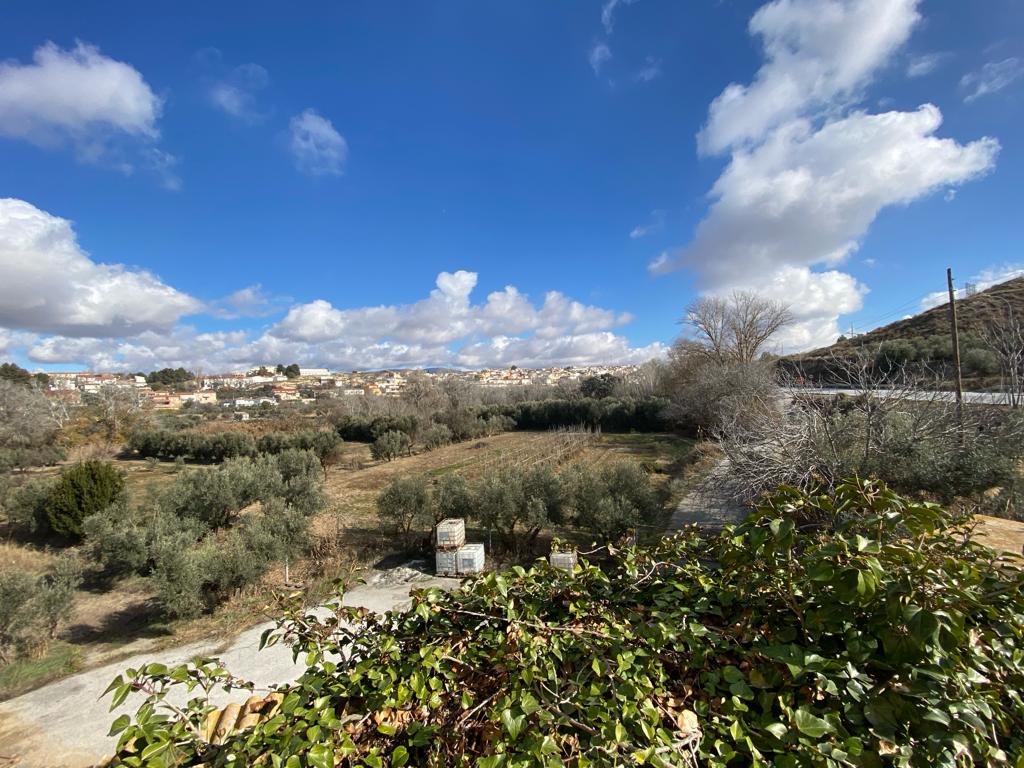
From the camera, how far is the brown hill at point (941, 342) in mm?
14648

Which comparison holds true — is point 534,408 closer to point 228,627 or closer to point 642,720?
point 228,627

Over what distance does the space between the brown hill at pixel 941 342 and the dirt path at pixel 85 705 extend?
8.74m

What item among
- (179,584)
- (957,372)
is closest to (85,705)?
(179,584)

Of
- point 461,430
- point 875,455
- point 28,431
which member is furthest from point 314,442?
point 875,455

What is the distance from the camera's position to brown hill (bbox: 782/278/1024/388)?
1465 centimetres

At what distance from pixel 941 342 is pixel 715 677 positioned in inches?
1112

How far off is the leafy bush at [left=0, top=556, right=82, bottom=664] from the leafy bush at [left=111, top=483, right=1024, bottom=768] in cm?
616

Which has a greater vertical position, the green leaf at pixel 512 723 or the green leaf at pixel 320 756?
the green leaf at pixel 512 723

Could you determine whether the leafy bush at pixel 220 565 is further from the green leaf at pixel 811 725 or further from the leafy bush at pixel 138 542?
the green leaf at pixel 811 725

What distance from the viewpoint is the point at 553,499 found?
7379 millimetres

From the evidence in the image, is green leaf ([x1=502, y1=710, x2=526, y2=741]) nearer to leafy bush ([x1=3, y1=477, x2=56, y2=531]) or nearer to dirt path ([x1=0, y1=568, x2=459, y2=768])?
dirt path ([x1=0, y1=568, x2=459, y2=768])

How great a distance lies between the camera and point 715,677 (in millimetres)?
1029

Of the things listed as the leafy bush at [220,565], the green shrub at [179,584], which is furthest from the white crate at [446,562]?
the green shrub at [179,584]

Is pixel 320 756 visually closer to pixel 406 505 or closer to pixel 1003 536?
pixel 1003 536
